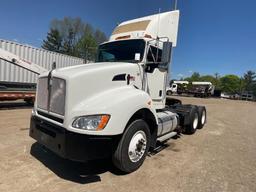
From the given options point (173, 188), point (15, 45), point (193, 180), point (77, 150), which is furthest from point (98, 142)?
point (15, 45)

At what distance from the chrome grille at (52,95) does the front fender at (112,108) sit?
32cm

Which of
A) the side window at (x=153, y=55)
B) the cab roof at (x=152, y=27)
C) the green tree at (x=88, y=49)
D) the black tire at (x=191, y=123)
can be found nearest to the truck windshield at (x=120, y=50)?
the side window at (x=153, y=55)

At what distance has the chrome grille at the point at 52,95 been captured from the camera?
3.25 m

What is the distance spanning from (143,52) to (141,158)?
2.27 metres

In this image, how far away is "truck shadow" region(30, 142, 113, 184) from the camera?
3.40 meters

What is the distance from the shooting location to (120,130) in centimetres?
326

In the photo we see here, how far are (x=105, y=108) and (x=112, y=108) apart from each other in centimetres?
12

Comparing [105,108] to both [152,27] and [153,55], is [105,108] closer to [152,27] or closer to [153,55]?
[153,55]

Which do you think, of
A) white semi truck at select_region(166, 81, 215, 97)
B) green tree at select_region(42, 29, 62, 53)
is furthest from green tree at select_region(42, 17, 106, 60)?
white semi truck at select_region(166, 81, 215, 97)

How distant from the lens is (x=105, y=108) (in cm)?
310

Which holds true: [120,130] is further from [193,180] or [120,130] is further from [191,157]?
[191,157]

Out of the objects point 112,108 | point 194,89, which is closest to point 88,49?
point 112,108

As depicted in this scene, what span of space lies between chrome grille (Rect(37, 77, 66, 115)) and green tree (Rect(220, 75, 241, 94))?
96.3 m

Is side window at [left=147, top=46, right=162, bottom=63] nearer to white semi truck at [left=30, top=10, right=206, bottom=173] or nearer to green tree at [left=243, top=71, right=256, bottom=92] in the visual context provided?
white semi truck at [left=30, top=10, right=206, bottom=173]
